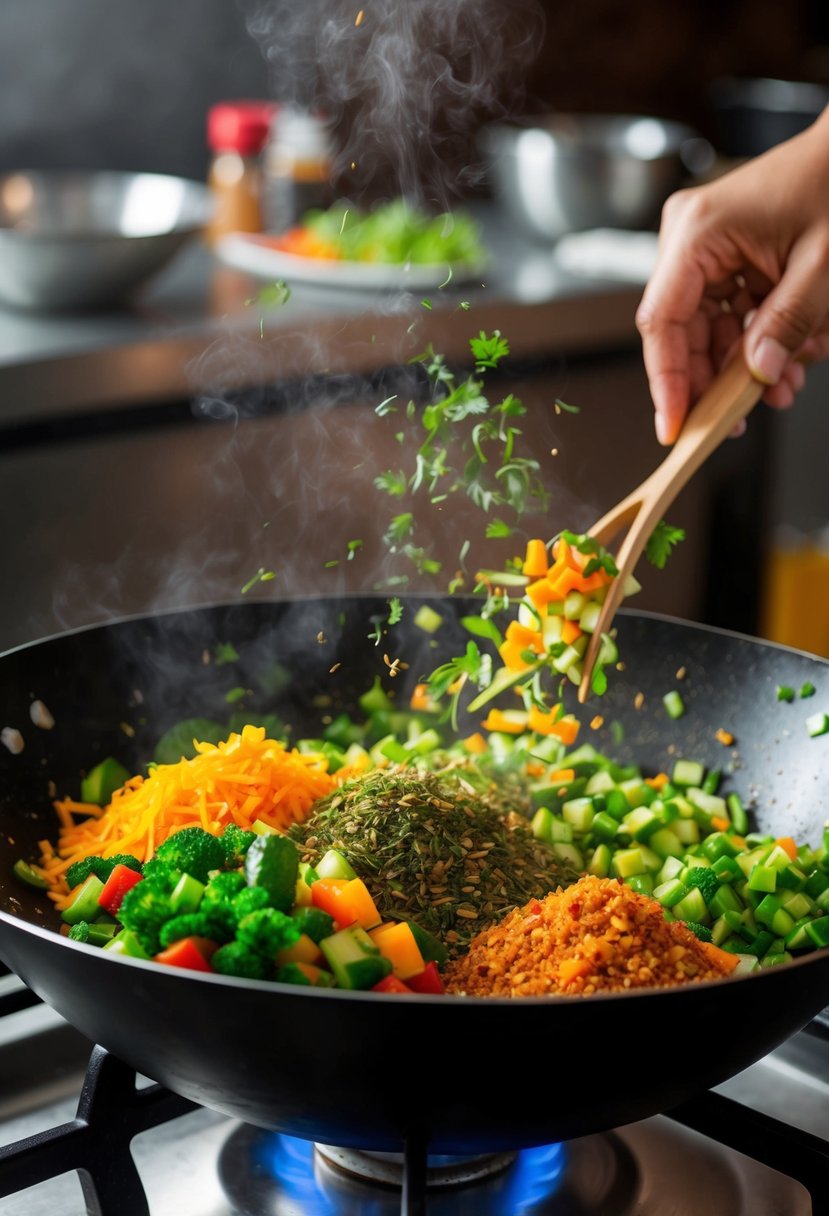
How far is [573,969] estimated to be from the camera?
900 millimetres

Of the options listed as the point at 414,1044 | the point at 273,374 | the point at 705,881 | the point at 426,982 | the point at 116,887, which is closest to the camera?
the point at 414,1044

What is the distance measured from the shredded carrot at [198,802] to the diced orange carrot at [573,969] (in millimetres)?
342

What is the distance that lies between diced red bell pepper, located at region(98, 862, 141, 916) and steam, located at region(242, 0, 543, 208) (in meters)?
2.29

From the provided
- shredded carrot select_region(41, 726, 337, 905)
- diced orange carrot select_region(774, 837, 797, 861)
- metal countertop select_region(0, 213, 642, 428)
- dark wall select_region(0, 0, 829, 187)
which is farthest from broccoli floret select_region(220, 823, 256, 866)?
dark wall select_region(0, 0, 829, 187)

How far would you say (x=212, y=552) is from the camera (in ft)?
7.60

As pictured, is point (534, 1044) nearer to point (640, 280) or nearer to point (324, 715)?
point (324, 715)

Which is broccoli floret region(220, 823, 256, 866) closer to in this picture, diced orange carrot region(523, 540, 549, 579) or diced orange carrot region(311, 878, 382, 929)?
diced orange carrot region(311, 878, 382, 929)

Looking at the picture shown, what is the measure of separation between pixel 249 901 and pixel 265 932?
0.04 metres

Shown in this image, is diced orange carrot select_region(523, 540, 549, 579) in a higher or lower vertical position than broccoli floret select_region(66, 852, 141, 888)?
higher

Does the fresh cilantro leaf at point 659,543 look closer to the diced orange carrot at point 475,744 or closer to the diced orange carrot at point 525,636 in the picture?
the diced orange carrot at point 525,636

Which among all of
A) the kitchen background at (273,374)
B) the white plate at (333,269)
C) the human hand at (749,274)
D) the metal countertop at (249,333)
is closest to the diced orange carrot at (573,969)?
the human hand at (749,274)

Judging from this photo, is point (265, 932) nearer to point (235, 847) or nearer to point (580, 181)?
point (235, 847)

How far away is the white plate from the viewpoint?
2.50 meters

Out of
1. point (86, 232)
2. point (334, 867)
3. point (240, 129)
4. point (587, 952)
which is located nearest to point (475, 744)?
point (334, 867)
